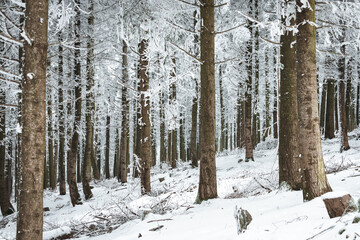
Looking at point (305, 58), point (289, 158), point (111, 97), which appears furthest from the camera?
point (111, 97)

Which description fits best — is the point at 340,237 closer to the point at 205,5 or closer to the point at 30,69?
the point at 30,69

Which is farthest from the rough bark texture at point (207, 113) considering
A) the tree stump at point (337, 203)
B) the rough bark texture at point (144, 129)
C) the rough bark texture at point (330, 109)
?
the rough bark texture at point (330, 109)

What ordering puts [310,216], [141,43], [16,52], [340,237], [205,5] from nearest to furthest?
[340,237], [310,216], [205,5], [141,43], [16,52]

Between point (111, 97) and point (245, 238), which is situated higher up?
point (111, 97)

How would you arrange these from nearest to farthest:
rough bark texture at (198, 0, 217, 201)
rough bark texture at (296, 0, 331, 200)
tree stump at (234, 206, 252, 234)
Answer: tree stump at (234, 206, 252, 234)
rough bark texture at (296, 0, 331, 200)
rough bark texture at (198, 0, 217, 201)

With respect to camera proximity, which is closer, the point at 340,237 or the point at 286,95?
the point at 340,237

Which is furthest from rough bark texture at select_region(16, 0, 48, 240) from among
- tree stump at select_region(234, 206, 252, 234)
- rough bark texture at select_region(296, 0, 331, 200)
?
rough bark texture at select_region(296, 0, 331, 200)

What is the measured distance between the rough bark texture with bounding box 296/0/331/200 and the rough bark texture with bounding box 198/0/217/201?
2378 millimetres

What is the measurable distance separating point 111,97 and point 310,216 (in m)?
20.4

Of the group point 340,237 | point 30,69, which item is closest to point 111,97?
point 30,69

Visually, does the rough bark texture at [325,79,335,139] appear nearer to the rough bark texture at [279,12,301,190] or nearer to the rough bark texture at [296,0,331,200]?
the rough bark texture at [279,12,301,190]

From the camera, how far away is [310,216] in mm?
3506

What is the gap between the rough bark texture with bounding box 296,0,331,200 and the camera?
4.27 meters

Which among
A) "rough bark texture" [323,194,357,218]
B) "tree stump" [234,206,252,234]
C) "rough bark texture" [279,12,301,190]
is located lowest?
"tree stump" [234,206,252,234]
